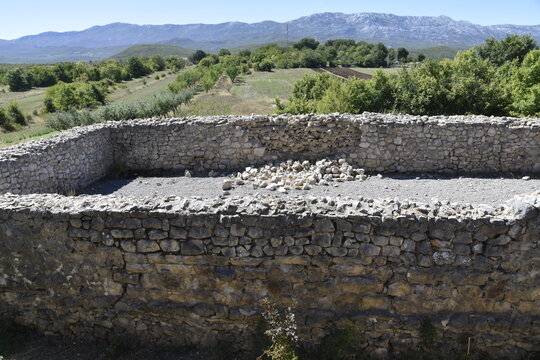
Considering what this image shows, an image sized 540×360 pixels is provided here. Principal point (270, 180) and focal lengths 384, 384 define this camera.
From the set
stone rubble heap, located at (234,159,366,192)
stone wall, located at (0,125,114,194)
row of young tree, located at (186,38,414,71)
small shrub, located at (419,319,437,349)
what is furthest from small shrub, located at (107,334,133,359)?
row of young tree, located at (186,38,414,71)

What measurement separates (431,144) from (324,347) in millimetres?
9777

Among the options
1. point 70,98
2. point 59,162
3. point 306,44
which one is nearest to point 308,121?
point 59,162

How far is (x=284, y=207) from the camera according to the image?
560 cm

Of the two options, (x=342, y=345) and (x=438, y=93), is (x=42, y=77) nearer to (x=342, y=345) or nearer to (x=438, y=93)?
(x=438, y=93)

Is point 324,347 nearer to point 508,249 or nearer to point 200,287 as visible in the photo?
point 200,287

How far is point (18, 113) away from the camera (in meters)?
41.5

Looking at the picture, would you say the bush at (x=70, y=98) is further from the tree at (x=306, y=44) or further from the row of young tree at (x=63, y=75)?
the tree at (x=306, y=44)

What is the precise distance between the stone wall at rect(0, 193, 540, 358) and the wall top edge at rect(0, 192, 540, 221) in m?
0.02

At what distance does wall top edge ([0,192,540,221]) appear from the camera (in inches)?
208

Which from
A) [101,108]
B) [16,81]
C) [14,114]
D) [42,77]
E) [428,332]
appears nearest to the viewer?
[428,332]

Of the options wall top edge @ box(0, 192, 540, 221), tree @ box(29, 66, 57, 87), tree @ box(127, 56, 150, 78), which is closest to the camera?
wall top edge @ box(0, 192, 540, 221)

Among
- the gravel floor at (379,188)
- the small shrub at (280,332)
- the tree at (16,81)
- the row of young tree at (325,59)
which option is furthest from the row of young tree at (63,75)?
the small shrub at (280,332)

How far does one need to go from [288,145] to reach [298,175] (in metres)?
A: 1.61

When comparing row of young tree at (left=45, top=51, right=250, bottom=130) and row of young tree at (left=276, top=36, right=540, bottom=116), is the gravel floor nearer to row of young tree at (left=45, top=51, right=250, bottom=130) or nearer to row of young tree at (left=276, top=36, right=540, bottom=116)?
row of young tree at (left=276, top=36, right=540, bottom=116)
